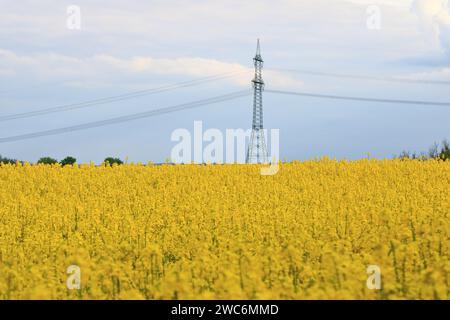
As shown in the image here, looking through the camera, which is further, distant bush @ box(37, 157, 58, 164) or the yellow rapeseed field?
distant bush @ box(37, 157, 58, 164)

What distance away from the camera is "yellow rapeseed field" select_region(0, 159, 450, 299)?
8102 millimetres

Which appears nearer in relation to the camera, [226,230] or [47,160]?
[226,230]

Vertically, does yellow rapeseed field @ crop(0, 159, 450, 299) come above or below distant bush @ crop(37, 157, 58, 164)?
below

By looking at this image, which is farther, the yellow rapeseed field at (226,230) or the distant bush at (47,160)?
the distant bush at (47,160)

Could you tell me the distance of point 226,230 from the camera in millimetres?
13945

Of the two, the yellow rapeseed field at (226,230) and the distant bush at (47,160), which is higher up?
the distant bush at (47,160)

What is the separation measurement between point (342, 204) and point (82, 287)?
9344 mm

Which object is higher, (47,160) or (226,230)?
(47,160)

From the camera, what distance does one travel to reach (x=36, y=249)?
13164 mm

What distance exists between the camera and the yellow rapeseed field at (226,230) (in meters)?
8.10
